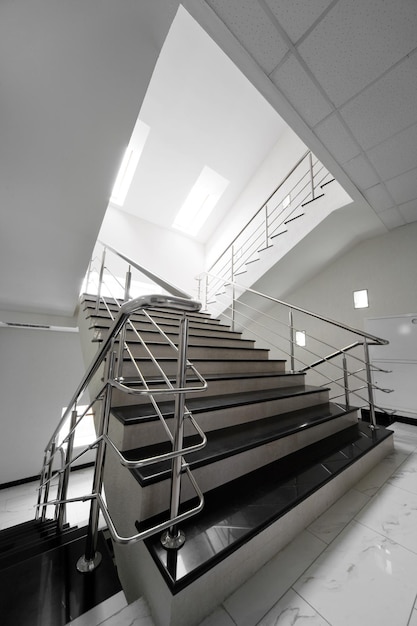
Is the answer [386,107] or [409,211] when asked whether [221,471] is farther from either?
[409,211]

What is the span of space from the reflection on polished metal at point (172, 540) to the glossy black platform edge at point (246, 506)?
14 mm

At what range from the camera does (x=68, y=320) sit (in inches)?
139

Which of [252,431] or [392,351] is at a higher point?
[392,351]

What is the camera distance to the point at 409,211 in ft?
9.21

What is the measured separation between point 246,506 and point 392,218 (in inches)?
139

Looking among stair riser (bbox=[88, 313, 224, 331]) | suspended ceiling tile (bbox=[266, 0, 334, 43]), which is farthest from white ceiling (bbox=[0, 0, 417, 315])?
stair riser (bbox=[88, 313, 224, 331])

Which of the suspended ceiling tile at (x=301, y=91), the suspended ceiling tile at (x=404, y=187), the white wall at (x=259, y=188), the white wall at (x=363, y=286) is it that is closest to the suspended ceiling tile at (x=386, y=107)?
the suspended ceiling tile at (x=301, y=91)

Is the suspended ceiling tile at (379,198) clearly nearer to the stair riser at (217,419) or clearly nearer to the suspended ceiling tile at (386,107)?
the suspended ceiling tile at (386,107)

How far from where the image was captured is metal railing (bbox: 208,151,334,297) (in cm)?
325

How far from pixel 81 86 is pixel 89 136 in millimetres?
259

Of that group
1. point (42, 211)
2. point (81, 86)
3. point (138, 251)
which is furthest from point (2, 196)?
point (138, 251)

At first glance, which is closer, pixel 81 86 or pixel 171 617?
pixel 171 617

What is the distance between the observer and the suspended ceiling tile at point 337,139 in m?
1.85

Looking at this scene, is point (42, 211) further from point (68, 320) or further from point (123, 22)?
point (68, 320)
